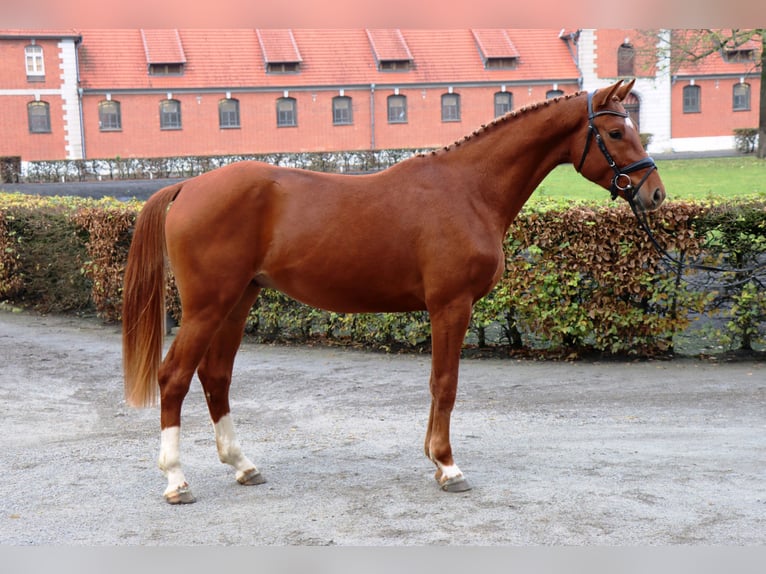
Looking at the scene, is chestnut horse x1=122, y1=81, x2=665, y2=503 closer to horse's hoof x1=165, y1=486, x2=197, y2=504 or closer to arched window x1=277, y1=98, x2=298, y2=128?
horse's hoof x1=165, y1=486, x2=197, y2=504

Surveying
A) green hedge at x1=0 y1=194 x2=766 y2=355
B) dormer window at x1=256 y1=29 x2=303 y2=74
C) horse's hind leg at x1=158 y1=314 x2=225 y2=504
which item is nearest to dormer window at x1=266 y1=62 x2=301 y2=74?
dormer window at x1=256 y1=29 x2=303 y2=74

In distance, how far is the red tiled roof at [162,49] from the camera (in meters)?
43.8

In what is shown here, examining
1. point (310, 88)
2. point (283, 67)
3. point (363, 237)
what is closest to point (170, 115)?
point (283, 67)

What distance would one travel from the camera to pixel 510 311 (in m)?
8.66

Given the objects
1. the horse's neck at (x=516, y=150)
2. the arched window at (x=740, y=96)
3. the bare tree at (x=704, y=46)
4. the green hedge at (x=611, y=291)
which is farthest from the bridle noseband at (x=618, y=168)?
the arched window at (x=740, y=96)

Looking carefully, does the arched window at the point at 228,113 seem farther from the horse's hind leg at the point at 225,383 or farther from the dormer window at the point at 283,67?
the horse's hind leg at the point at 225,383

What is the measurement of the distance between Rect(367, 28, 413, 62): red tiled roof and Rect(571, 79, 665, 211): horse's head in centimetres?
4267

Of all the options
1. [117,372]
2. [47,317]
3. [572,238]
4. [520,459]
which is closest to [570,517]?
[520,459]

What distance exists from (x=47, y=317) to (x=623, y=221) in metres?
7.59

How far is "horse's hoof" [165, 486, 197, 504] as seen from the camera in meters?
4.59

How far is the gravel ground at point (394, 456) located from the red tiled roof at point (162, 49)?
3804 centimetres

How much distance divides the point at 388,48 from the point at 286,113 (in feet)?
22.2

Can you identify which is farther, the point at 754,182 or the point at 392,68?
the point at 392,68

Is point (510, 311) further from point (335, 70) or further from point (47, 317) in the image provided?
point (335, 70)
